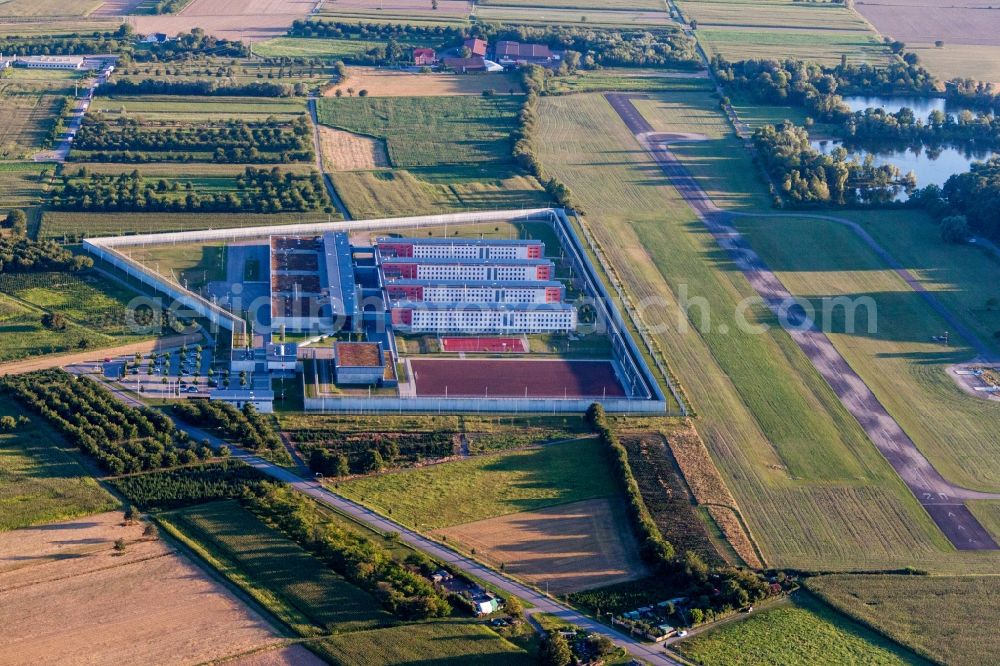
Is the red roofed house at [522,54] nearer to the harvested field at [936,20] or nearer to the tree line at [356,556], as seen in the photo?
the harvested field at [936,20]

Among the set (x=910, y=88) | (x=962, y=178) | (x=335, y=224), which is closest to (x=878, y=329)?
(x=962, y=178)

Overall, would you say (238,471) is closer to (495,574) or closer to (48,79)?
(495,574)

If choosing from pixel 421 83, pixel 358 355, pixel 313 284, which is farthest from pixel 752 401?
pixel 421 83

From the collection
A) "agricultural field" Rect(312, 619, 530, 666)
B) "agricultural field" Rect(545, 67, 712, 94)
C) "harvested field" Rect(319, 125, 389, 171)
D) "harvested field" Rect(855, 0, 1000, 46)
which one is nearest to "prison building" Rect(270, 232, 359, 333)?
"harvested field" Rect(319, 125, 389, 171)

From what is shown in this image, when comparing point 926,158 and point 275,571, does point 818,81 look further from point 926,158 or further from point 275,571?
point 275,571

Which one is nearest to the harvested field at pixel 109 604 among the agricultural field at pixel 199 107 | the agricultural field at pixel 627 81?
the agricultural field at pixel 199 107

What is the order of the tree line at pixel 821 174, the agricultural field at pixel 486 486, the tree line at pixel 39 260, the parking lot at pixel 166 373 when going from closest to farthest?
the agricultural field at pixel 486 486 → the parking lot at pixel 166 373 → the tree line at pixel 39 260 → the tree line at pixel 821 174

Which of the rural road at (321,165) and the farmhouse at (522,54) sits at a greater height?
the farmhouse at (522,54)
